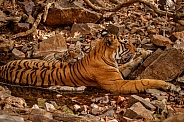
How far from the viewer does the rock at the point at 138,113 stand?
482cm

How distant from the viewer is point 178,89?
6.61m

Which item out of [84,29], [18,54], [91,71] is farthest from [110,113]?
[84,29]

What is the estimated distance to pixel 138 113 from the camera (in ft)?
15.9

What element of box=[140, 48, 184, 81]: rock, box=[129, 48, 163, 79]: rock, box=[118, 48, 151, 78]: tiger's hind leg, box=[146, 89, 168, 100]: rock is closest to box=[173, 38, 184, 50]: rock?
box=[140, 48, 184, 81]: rock

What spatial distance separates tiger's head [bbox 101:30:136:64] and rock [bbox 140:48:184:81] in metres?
0.36

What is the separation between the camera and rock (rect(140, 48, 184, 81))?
695cm

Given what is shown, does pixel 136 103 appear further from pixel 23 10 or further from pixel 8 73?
pixel 23 10

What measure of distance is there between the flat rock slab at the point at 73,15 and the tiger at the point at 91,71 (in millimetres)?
2986

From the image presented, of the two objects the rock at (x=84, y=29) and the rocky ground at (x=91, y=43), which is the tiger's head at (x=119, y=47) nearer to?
the rocky ground at (x=91, y=43)

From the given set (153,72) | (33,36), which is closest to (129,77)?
(153,72)

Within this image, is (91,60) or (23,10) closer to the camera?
(91,60)

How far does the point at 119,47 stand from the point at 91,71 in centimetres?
52

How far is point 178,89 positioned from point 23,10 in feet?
17.5

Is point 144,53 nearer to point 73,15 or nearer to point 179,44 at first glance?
point 179,44
